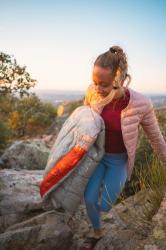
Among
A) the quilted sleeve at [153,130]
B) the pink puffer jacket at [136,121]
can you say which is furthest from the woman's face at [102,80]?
the quilted sleeve at [153,130]

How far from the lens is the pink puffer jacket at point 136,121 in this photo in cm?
432

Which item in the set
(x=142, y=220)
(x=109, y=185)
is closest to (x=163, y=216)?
(x=142, y=220)

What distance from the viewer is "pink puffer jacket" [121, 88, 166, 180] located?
4316 mm

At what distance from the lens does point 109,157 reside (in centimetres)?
450

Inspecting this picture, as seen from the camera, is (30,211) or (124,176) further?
(30,211)

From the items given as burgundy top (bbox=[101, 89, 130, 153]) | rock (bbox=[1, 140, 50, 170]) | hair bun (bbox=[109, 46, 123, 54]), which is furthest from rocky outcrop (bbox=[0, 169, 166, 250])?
rock (bbox=[1, 140, 50, 170])

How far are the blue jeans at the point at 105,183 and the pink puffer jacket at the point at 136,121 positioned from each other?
17 centimetres

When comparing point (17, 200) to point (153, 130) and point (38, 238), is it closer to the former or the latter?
point (38, 238)

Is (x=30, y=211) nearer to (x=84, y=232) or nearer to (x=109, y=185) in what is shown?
(x=84, y=232)

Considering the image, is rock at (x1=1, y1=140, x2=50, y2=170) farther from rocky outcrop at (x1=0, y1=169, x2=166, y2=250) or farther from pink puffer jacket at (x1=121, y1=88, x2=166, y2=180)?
pink puffer jacket at (x1=121, y1=88, x2=166, y2=180)

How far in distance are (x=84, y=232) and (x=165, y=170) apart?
190 centimetres

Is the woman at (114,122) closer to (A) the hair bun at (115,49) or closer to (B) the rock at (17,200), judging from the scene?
(A) the hair bun at (115,49)

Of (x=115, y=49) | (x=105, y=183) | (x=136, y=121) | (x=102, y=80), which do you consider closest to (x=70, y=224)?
(x=105, y=183)

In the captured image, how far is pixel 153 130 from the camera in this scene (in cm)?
452
